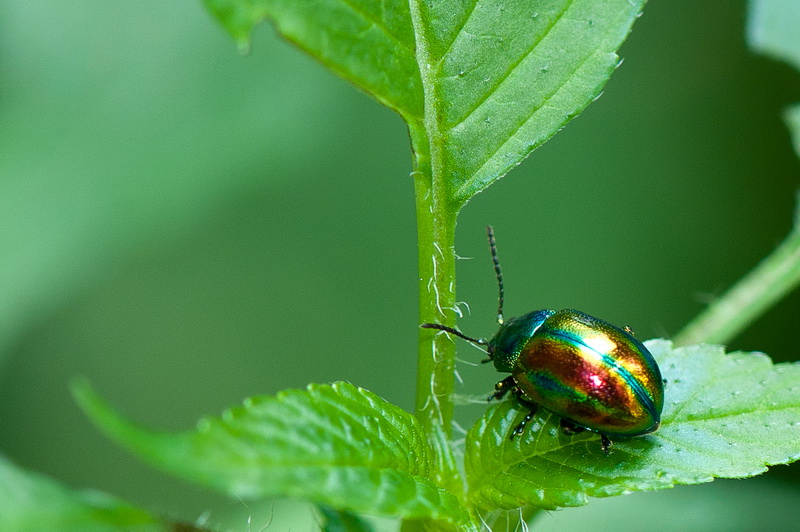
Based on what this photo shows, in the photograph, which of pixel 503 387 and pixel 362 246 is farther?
pixel 362 246

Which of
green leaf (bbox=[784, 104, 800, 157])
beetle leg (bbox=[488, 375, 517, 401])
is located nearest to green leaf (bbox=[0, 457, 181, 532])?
beetle leg (bbox=[488, 375, 517, 401])

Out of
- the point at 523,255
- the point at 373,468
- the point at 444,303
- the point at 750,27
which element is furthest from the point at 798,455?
the point at 523,255

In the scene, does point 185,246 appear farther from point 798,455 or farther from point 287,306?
point 798,455

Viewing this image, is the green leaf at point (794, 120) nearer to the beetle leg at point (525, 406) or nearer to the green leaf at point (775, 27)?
the green leaf at point (775, 27)

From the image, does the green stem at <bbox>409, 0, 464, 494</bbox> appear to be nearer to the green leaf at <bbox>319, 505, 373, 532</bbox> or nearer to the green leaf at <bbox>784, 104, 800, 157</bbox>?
the green leaf at <bbox>319, 505, 373, 532</bbox>

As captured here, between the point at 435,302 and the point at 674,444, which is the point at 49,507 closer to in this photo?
the point at 435,302

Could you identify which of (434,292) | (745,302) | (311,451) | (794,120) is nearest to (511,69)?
(434,292)
